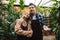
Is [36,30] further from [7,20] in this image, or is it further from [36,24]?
[7,20]

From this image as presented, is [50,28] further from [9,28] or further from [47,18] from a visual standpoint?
[9,28]

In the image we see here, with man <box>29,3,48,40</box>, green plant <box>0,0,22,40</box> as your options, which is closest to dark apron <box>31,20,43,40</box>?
man <box>29,3,48,40</box>

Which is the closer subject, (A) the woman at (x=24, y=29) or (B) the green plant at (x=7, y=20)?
(A) the woman at (x=24, y=29)

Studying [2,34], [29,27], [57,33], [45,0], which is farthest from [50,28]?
[45,0]

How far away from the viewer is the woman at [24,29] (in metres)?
3.25

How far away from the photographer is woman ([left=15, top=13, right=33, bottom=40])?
3.25 metres

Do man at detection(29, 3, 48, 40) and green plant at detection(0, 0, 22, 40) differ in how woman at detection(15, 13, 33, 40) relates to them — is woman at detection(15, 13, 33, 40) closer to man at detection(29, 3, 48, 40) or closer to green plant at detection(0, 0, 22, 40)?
man at detection(29, 3, 48, 40)

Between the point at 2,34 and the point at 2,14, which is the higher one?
the point at 2,14

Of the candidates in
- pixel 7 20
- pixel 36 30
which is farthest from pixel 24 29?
pixel 7 20

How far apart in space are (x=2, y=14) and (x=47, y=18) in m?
0.84

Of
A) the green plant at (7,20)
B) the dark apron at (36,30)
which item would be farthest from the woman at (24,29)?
the green plant at (7,20)

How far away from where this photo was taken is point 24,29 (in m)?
3.32

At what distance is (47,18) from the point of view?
414 centimetres

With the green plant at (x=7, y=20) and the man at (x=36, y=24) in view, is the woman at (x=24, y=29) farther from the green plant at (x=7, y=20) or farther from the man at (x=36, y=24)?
the green plant at (x=7, y=20)
